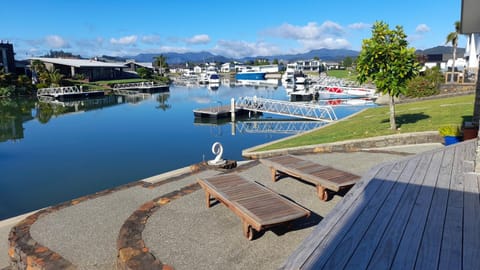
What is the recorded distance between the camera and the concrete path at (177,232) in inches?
162

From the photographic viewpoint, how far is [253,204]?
4.59 metres

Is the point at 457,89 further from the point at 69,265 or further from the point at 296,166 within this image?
the point at 69,265

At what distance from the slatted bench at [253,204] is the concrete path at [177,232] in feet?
1.15

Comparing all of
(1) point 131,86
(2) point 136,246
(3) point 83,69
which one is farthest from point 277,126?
(3) point 83,69

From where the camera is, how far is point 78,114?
103 feet

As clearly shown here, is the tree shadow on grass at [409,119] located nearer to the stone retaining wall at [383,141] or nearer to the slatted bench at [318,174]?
the stone retaining wall at [383,141]

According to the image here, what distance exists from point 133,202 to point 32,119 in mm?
26800

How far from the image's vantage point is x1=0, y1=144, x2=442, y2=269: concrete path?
4109mm

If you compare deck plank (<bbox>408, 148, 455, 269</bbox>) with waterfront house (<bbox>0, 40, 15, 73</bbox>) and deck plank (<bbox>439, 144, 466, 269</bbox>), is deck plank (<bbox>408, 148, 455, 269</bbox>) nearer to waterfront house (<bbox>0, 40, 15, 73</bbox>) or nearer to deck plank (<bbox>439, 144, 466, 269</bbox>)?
deck plank (<bbox>439, 144, 466, 269</bbox>)

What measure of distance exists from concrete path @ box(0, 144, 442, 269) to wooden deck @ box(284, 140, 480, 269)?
126 cm

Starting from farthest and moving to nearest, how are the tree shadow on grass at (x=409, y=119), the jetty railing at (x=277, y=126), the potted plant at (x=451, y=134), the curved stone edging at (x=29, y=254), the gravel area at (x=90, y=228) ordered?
the jetty railing at (x=277, y=126)
the tree shadow on grass at (x=409, y=119)
the potted plant at (x=451, y=134)
the gravel area at (x=90, y=228)
the curved stone edging at (x=29, y=254)

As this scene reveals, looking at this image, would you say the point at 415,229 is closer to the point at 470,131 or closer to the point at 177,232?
the point at 177,232

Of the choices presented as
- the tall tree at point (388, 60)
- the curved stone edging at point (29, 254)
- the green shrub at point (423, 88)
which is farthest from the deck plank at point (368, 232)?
the green shrub at point (423, 88)

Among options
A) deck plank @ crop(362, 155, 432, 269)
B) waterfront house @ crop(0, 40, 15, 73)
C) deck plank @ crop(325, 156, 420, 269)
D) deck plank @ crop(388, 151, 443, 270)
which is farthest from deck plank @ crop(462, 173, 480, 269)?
waterfront house @ crop(0, 40, 15, 73)
